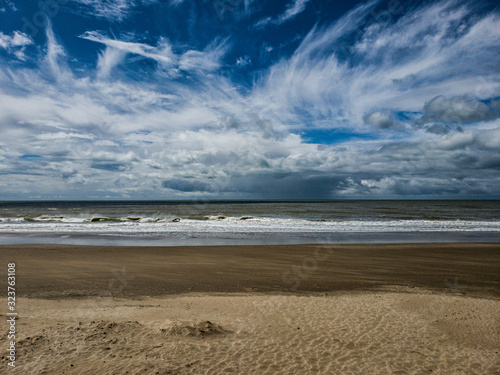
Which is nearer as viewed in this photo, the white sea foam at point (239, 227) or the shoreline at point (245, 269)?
the shoreline at point (245, 269)

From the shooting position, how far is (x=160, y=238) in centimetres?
2167

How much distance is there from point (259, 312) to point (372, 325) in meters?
2.56

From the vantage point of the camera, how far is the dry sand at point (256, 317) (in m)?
4.70

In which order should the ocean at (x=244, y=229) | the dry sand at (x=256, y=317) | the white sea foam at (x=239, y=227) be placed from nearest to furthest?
1. the dry sand at (x=256, y=317)
2. the ocean at (x=244, y=229)
3. the white sea foam at (x=239, y=227)

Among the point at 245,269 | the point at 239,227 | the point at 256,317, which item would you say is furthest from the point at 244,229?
the point at 256,317

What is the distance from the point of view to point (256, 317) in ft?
21.5

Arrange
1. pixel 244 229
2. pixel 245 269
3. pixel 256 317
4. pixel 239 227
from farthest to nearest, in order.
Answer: pixel 239 227
pixel 244 229
pixel 245 269
pixel 256 317

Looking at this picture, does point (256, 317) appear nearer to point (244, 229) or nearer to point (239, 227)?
point (244, 229)

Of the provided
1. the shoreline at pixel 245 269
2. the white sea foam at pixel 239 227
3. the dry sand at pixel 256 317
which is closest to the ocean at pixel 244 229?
the white sea foam at pixel 239 227

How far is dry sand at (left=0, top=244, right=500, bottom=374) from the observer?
470 cm

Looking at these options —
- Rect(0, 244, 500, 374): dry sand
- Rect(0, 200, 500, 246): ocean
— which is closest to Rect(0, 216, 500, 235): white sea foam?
Rect(0, 200, 500, 246): ocean

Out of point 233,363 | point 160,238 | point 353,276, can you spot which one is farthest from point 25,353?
point 160,238

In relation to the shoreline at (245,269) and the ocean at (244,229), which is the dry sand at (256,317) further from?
the ocean at (244,229)

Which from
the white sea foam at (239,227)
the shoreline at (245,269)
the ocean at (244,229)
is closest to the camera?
the shoreline at (245,269)
